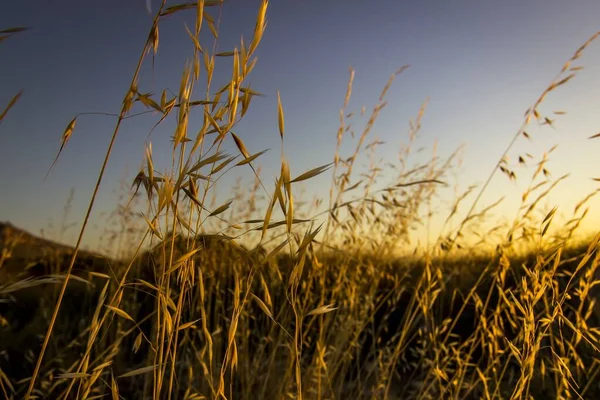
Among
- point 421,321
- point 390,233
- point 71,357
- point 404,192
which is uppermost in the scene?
point 404,192

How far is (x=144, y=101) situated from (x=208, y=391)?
2.23 m

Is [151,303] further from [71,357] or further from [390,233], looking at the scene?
[390,233]

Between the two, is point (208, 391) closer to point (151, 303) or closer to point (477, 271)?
point (151, 303)

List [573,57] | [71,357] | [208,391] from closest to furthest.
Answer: [573,57], [208,391], [71,357]

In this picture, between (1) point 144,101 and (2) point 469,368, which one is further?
(2) point 469,368

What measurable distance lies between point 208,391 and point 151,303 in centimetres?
186

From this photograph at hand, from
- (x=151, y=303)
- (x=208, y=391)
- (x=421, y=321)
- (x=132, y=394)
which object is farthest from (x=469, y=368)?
(x=151, y=303)

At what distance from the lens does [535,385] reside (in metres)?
3.09

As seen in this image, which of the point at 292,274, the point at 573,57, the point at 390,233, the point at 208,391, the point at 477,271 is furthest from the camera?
the point at 477,271

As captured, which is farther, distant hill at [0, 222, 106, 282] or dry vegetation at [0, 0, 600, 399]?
distant hill at [0, 222, 106, 282]

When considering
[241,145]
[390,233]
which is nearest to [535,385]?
[390,233]

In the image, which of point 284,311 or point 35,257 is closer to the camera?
point 284,311

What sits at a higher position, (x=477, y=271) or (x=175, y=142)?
(x=477, y=271)

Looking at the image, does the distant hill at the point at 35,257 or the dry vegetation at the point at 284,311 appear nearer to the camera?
the dry vegetation at the point at 284,311
